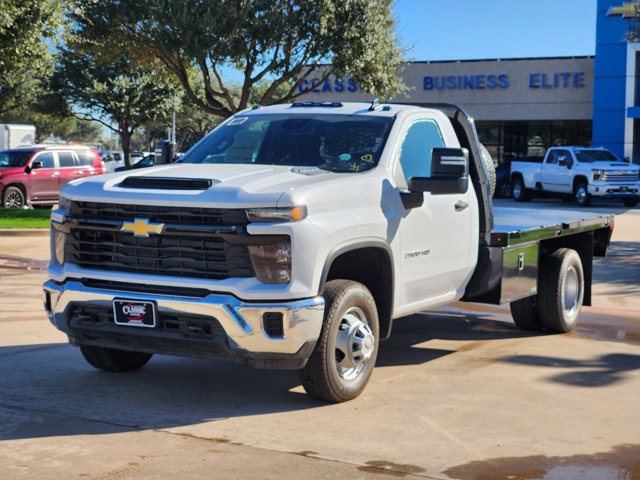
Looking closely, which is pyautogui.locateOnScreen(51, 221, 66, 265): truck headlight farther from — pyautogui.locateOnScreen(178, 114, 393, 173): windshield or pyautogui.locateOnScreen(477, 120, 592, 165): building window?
pyautogui.locateOnScreen(477, 120, 592, 165): building window

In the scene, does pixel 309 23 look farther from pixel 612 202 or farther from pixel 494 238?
pixel 494 238

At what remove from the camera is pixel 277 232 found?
5625 millimetres

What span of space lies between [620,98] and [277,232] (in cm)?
3698

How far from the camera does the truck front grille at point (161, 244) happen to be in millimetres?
5707

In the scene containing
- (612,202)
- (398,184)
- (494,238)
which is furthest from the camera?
(612,202)

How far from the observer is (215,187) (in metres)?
5.85

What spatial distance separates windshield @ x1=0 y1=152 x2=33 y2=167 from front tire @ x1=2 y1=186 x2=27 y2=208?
72cm

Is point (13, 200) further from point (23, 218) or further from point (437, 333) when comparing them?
point (437, 333)

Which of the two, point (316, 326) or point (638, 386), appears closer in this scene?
point (316, 326)

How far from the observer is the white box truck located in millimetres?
41625

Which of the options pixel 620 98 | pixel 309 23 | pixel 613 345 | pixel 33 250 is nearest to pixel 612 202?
Answer: pixel 620 98

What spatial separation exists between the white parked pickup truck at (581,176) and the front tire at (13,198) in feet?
55.2

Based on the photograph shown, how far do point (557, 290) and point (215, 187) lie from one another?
4.16m

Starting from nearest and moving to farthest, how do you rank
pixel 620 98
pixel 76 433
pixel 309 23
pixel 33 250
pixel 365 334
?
pixel 76 433, pixel 365 334, pixel 33 250, pixel 309 23, pixel 620 98
